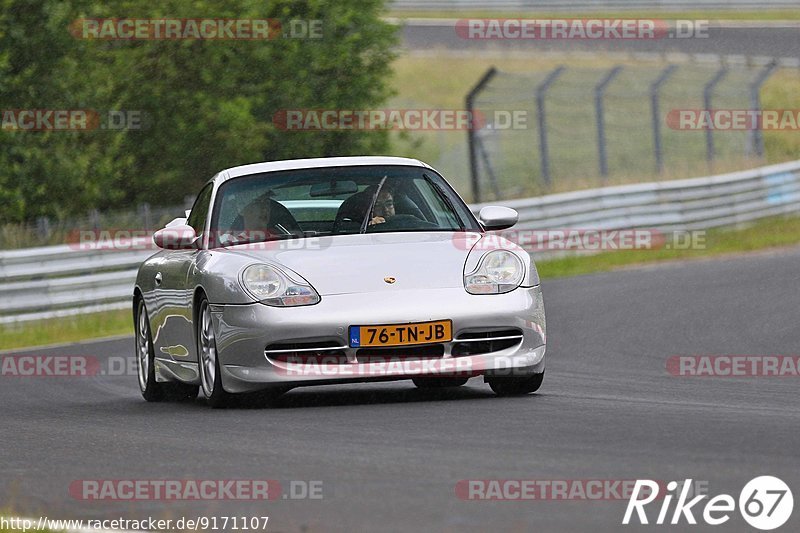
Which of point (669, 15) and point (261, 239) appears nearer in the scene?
point (261, 239)

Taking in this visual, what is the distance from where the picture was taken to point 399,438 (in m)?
7.60

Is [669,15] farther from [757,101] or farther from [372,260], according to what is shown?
[372,260]

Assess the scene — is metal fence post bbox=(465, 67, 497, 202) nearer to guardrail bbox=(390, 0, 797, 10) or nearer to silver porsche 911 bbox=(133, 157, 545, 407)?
silver porsche 911 bbox=(133, 157, 545, 407)

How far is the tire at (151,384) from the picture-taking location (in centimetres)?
1105

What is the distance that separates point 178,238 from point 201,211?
0.68 m

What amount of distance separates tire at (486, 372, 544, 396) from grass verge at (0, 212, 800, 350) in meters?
9.25

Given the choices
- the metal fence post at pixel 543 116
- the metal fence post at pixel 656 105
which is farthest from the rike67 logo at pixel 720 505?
the metal fence post at pixel 656 105

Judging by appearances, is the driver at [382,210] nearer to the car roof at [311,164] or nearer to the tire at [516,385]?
the car roof at [311,164]

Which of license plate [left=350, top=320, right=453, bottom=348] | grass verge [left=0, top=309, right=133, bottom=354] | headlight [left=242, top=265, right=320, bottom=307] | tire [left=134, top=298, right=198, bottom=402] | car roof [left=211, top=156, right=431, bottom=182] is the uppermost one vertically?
car roof [left=211, top=156, right=431, bottom=182]

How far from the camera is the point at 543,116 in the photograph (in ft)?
80.6

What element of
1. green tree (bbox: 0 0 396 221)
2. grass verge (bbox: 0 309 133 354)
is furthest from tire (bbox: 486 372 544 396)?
green tree (bbox: 0 0 396 221)

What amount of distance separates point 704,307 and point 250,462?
9634 millimetres

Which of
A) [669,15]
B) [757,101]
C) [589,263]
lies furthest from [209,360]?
[669,15]

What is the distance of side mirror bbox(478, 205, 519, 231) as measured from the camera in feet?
32.4
